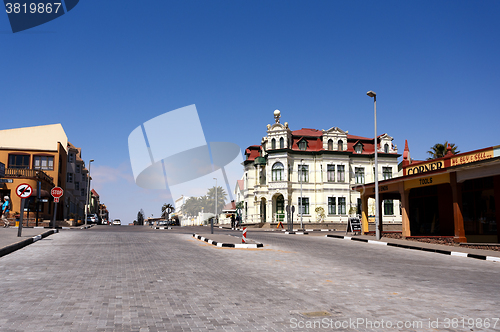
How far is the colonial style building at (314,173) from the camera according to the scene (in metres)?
51.3

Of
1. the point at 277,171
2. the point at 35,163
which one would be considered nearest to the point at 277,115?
the point at 277,171

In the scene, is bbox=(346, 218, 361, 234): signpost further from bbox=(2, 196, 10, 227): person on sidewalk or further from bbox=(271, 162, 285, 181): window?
bbox=(2, 196, 10, 227): person on sidewalk

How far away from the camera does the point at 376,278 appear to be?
30.8 ft

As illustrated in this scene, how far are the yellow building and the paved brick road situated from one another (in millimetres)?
32853

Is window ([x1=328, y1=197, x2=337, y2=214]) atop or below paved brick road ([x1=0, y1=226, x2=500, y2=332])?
atop

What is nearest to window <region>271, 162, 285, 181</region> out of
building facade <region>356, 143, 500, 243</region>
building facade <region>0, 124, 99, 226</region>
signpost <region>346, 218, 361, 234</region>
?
signpost <region>346, 218, 361, 234</region>

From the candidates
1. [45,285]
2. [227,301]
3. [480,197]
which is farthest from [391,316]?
[480,197]

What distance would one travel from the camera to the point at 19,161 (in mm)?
49094

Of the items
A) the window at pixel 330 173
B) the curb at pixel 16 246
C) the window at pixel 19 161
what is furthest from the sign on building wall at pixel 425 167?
the window at pixel 19 161

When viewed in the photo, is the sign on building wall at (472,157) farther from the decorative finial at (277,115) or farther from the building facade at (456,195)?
the decorative finial at (277,115)

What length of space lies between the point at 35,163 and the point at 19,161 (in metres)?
1.76

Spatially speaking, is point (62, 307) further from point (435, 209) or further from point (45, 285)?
point (435, 209)

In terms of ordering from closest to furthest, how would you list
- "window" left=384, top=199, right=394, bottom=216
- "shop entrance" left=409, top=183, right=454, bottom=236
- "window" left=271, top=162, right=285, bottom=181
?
"shop entrance" left=409, top=183, right=454, bottom=236 < "window" left=271, top=162, right=285, bottom=181 < "window" left=384, top=199, right=394, bottom=216

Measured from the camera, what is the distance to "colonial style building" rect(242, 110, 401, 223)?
51.3m
